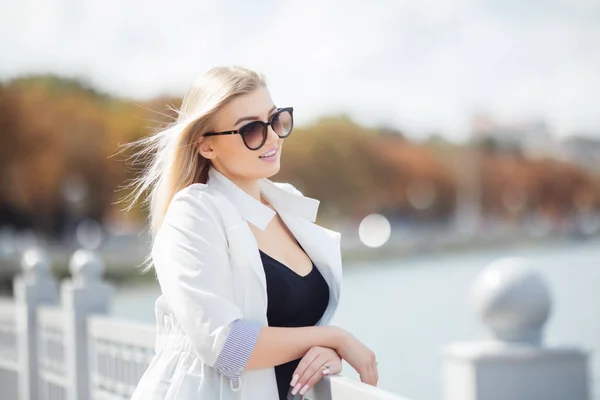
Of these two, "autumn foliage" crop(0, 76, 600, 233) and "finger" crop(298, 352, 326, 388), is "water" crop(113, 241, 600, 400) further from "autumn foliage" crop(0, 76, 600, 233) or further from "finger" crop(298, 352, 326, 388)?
"finger" crop(298, 352, 326, 388)

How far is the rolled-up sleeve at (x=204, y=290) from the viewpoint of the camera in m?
2.18

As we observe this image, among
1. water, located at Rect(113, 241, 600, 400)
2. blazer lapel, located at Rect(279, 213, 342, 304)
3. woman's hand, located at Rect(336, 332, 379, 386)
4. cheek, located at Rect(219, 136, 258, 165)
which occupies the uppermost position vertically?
cheek, located at Rect(219, 136, 258, 165)

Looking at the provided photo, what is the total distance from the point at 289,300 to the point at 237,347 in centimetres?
22

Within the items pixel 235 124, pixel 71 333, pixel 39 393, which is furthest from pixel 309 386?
pixel 39 393

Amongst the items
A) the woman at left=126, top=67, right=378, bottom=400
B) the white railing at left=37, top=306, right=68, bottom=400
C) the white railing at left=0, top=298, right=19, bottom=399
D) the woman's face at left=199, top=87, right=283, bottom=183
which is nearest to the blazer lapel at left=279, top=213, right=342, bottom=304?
the woman at left=126, top=67, right=378, bottom=400

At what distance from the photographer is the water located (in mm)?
22516

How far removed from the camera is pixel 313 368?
225cm

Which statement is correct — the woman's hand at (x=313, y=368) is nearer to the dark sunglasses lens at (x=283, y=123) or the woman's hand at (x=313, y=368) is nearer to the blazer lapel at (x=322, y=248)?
the blazer lapel at (x=322, y=248)

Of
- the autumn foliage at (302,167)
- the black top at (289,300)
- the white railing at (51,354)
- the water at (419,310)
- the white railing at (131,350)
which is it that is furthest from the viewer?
the autumn foliage at (302,167)

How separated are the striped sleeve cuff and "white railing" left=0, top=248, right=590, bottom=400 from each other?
0.70 feet

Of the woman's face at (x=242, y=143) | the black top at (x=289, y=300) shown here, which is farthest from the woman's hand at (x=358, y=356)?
the woman's face at (x=242, y=143)

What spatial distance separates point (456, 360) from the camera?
75.5 inches

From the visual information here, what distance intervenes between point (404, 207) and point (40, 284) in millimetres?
75087

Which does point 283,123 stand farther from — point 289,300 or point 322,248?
point 289,300
